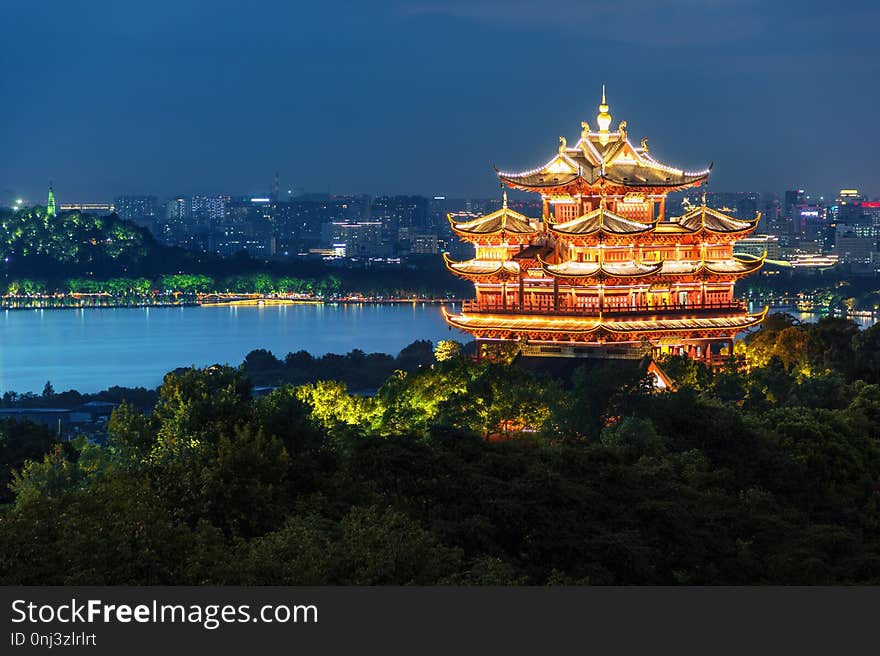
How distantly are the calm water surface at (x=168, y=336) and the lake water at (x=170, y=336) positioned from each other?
26 mm

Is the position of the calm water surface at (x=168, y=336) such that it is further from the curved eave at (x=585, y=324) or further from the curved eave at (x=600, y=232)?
the curved eave at (x=600, y=232)

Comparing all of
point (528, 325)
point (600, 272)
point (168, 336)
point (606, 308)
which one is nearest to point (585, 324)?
point (606, 308)

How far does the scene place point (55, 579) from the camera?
7.90 meters

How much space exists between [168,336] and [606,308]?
32540 mm

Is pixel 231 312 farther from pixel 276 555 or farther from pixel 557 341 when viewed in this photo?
pixel 276 555

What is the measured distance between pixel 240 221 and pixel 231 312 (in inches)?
2391

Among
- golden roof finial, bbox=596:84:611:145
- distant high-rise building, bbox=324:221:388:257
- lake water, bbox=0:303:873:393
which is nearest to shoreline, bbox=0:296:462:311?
lake water, bbox=0:303:873:393

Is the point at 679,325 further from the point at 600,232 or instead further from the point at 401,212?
the point at 401,212

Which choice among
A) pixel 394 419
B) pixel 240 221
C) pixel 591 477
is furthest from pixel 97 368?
pixel 240 221

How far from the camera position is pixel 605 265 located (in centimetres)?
2006

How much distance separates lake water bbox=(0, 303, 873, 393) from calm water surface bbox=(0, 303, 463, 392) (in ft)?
0.09

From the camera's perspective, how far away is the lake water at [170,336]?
40.2 m

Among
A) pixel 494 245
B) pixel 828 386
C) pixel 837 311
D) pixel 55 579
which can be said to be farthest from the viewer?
pixel 837 311

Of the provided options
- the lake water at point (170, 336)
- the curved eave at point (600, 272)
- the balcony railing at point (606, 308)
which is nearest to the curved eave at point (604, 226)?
the curved eave at point (600, 272)
